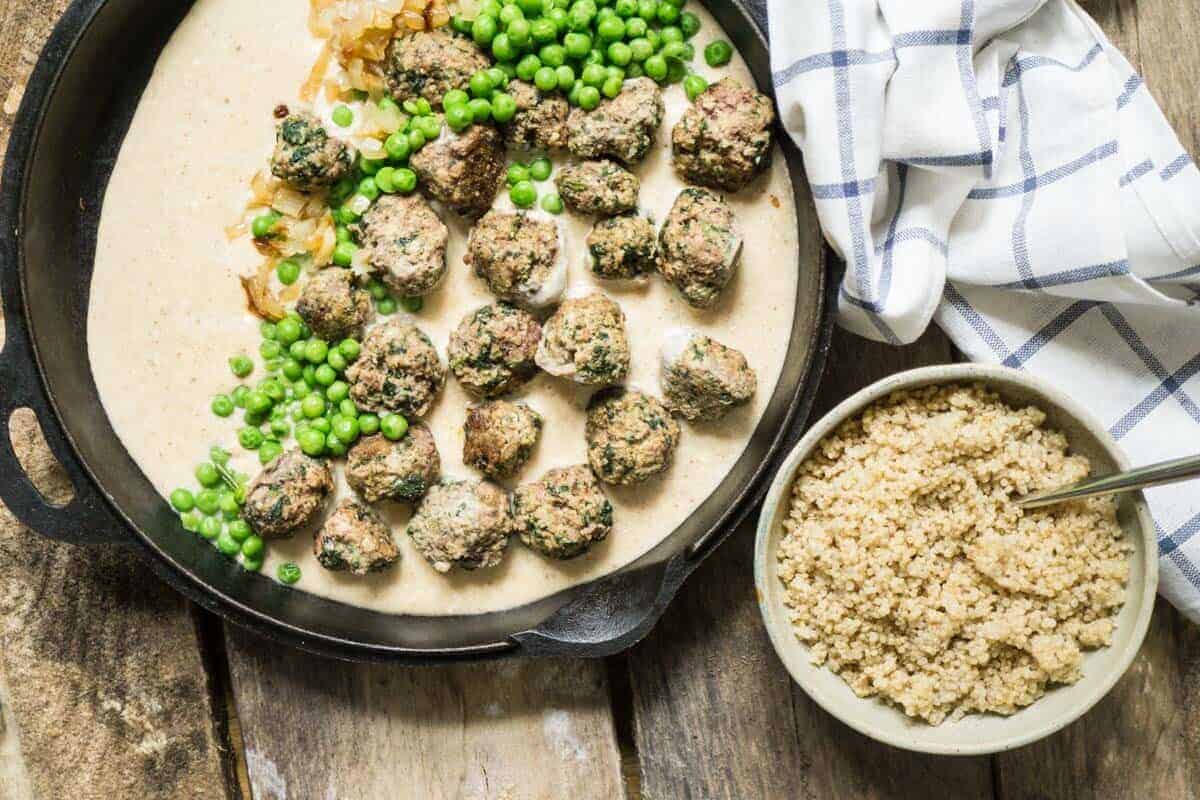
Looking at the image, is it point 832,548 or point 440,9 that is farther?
point 440,9

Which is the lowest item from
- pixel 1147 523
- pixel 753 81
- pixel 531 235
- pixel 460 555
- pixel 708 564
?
pixel 708 564

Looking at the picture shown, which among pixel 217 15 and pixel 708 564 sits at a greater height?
pixel 217 15

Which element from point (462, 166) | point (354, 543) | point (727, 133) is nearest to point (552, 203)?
point (462, 166)

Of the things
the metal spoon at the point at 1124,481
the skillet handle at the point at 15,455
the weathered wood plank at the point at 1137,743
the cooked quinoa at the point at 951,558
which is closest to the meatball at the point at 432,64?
the skillet handle at the point at 15,455

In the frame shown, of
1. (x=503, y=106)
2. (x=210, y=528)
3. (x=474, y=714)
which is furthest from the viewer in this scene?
(x=474, y=714)

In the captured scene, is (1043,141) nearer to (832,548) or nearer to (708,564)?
(832,548)

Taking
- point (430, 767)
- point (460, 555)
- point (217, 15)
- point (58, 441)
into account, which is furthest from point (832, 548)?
point (217, 15)

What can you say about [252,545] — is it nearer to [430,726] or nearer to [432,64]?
[430,726]
